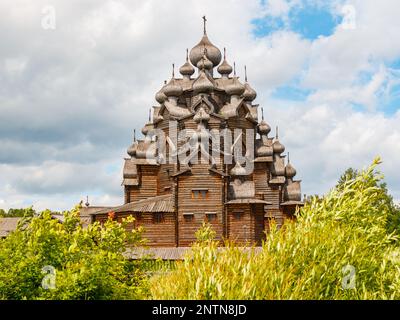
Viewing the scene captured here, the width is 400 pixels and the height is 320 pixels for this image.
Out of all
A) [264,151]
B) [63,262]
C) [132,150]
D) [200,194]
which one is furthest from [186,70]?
[63,262]

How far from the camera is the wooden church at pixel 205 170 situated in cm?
3803

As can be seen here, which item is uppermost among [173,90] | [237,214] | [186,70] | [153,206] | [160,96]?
[186,70]

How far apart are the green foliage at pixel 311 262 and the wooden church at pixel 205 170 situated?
25801 mm

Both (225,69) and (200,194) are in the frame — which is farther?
(225,69)

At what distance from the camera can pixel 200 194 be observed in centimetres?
3816

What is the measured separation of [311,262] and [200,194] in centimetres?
2851

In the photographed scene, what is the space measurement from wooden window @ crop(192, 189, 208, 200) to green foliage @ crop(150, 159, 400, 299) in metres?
26.2

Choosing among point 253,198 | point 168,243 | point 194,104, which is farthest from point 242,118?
point 168,243

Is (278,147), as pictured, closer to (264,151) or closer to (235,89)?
(264,151)

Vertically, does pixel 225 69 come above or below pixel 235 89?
above

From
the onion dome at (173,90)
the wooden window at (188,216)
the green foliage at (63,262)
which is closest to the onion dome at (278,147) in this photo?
the onion dome at (173,90)

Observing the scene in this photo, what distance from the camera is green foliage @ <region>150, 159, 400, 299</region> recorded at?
8750 mm

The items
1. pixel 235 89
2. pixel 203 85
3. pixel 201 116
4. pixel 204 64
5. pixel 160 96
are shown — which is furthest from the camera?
pixel 160 96

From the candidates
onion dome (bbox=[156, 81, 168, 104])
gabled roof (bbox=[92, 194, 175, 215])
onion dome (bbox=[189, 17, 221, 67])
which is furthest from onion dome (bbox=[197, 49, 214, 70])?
gabled roof (bbox=[92, 194, 175, 215])
